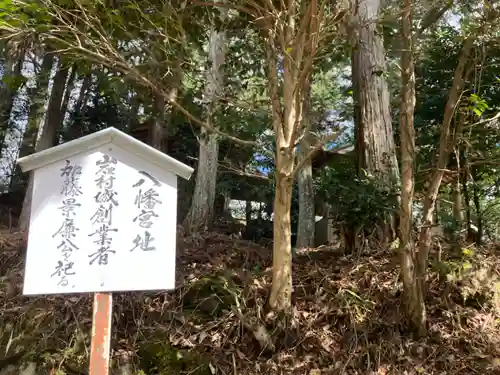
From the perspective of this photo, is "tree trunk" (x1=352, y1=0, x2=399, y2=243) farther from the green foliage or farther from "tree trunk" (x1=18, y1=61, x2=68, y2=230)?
"tree trunk" (x1=18, y1=61, x2=68, y2=230)

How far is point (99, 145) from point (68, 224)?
1.69 feet

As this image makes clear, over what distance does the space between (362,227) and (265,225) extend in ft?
17.1

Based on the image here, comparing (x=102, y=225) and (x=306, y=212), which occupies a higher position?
(x=306, y=212)

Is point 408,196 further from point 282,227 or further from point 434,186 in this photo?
point 282,227

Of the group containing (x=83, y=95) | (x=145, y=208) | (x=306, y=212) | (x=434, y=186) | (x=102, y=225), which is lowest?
(x=102, y=225)

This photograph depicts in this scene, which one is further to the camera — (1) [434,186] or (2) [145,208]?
(1) [434,186]

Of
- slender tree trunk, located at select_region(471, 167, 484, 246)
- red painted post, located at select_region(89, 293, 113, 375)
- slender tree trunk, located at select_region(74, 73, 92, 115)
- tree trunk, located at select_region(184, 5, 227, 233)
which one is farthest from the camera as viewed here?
slender tree trunk, located at select_region(74, 73, 92, 115)

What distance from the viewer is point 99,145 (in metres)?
2.70

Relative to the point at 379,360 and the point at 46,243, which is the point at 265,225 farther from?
the point at 46,243

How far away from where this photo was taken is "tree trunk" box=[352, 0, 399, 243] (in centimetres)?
541

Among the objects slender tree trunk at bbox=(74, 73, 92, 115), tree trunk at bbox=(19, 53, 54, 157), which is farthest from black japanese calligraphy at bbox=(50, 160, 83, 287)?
slender tree trunk at bbox=(74, 73, 92, 115)

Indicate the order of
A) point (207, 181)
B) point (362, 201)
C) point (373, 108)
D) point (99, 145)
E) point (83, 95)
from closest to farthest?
1. point (99, 145)
2. point (362, 201)
3. point (373, 108)
4. point (207, 181)
5. point (83, 95)

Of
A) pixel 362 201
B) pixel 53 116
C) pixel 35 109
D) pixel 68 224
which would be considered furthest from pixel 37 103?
pixel 68 224

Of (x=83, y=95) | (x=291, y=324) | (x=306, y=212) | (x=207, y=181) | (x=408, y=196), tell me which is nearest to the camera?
(x=408, y=196)
